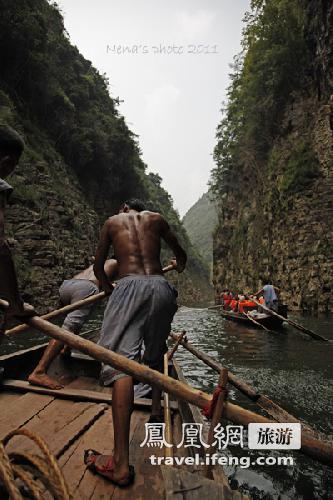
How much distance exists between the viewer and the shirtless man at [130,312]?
5.76ft

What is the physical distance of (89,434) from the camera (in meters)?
2.35

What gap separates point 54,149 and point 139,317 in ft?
68.0

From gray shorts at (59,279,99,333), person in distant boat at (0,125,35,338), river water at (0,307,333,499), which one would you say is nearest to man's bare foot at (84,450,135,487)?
person in distant boat at (0,125,35,338)

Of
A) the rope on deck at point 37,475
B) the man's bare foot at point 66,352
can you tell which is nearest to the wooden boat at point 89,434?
the rope on deck at point 37,475

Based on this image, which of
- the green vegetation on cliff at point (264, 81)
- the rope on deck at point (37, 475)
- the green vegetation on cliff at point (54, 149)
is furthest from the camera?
the green vegetation on cliff at point (264, 81)

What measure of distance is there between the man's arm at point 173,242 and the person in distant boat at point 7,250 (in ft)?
3.78

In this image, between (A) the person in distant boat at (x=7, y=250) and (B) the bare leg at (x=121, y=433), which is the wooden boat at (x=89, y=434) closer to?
(B) the bare leg at (x=121, y=433)

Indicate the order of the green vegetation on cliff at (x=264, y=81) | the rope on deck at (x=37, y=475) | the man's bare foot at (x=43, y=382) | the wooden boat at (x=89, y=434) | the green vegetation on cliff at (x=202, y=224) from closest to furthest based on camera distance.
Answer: the rope on deck at (x=37, y=475)
the wooden boat at (x=89, y=434)
the man's bare foot at (x=43, y=382)
the green vegetation on cliff at (x=264, y=81)
the green vegetation on cliff at (x=202, y=224)

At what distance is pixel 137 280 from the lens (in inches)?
89.7

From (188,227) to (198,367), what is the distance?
4916 inches

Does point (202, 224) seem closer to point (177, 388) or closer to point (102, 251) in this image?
point (102, 251)

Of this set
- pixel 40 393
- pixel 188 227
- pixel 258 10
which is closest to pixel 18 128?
pixel 40 393

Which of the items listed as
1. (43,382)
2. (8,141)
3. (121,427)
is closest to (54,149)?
(43,382)

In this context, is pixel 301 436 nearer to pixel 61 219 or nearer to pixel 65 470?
pixel 65 470
